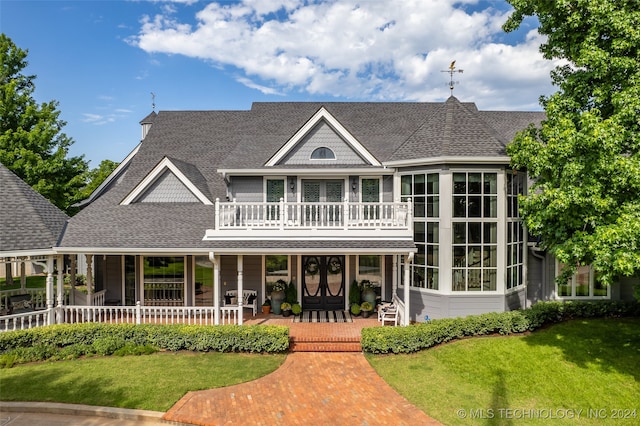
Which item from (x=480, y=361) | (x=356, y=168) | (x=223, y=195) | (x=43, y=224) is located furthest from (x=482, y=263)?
(x=43, y=224)

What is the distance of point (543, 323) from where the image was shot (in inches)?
492

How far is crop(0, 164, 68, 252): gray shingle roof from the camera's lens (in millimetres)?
11664

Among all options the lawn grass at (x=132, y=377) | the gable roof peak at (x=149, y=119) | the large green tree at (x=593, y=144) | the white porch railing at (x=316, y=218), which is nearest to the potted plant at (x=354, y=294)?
the white porch railing at (x=316, y=218)

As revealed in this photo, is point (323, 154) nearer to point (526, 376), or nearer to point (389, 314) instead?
point (389, 314)

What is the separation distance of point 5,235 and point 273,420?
35.4 ft

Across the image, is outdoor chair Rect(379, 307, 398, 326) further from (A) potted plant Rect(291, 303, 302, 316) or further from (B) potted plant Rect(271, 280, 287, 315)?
(B) potted plant Rect(271, 280, 287, 315)

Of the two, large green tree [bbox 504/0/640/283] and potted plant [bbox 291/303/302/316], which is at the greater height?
large green tree [bbox 504/0/640/283]

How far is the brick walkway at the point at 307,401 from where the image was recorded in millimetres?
7582

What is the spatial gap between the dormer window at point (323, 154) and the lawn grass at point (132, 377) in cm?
823

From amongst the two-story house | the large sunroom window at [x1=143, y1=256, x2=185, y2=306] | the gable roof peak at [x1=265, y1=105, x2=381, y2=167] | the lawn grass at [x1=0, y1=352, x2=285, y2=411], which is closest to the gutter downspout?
the two-story house

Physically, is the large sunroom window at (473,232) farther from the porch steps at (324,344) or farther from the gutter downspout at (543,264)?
the porch steps at (324,344)

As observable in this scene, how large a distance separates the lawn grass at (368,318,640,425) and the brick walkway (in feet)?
1.72

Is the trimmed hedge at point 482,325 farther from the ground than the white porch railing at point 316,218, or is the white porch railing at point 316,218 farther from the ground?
the white porch railing at point 316,218

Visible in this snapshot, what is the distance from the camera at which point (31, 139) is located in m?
19.3
